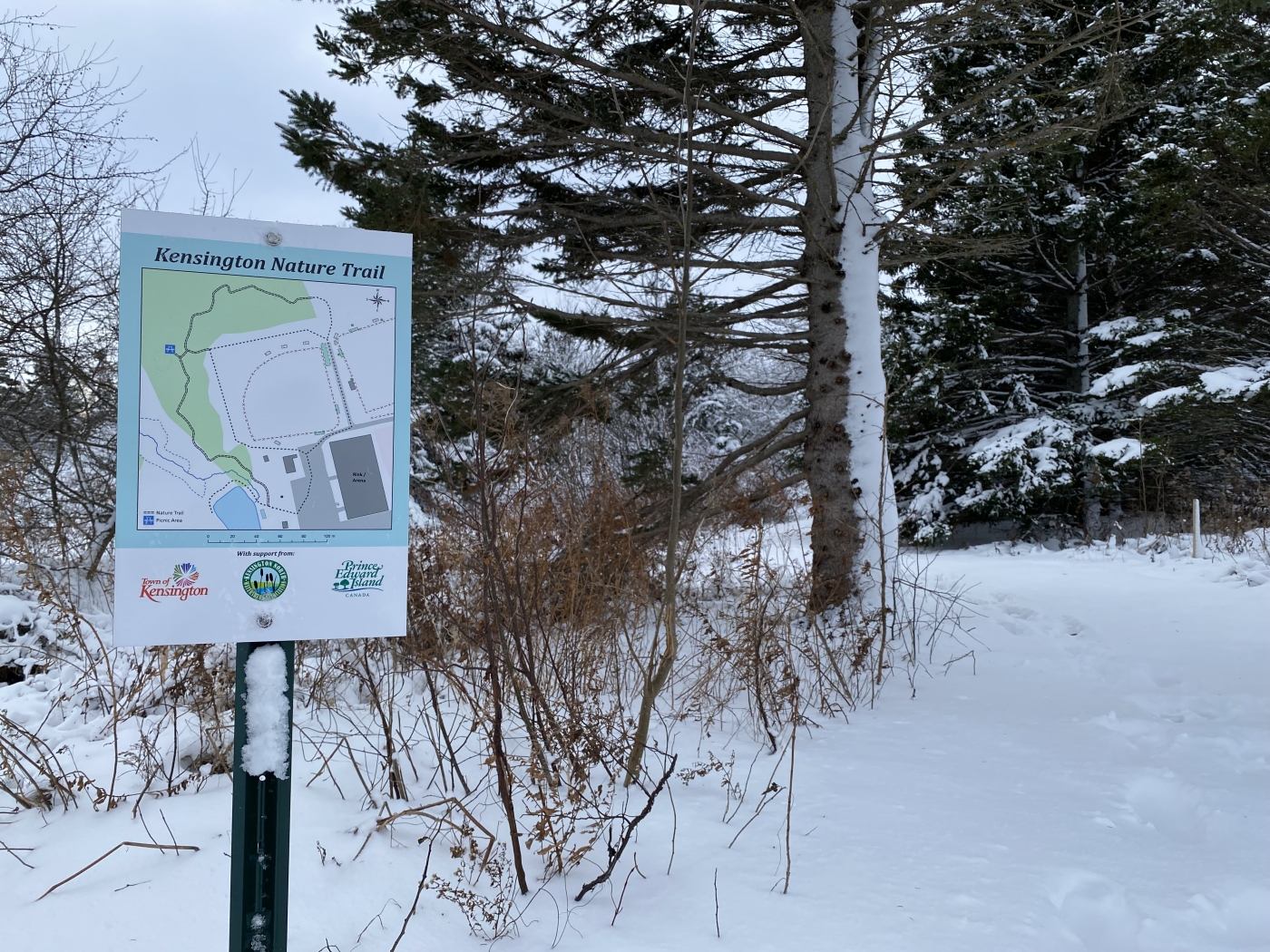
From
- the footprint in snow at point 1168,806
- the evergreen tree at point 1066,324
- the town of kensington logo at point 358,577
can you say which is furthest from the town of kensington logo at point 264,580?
the evergreen tree at point 1066,324

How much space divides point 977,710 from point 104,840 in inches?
155

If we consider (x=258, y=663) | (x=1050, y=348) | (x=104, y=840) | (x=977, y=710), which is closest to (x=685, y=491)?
(x=977, y=710)

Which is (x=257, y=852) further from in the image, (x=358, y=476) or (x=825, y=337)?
(x=825, y=337)

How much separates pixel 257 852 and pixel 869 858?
189cm

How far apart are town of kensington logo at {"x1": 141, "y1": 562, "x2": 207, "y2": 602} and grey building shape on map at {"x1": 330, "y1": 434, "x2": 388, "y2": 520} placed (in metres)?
0.33

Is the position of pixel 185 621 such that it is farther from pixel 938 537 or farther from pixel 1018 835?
pixel 938 537

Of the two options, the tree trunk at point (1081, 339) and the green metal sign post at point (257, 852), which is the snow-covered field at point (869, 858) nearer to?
the green metal sign post at point (257, 852)

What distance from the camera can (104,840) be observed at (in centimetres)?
275

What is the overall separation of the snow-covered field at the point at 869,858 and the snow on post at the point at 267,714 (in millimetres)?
815

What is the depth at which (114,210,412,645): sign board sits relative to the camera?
1753mm

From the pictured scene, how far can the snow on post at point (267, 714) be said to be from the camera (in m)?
1.77

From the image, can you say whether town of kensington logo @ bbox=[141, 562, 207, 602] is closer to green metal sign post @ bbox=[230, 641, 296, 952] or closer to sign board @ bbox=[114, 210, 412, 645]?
sign board @ bbox=[114, 210, 412, 645]

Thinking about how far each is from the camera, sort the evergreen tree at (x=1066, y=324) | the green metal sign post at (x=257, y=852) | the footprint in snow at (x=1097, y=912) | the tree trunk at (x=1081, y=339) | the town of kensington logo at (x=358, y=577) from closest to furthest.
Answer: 1. the green metal sign post at (x=257, y=852)
2. the town of kensington logo at (x=358, y=577)
3. the footprint in snow at (x=1097, y=912)
4. the evergreen tree at (x=1066, y=324)
5. the tree trunk at (x=1081, y=339)

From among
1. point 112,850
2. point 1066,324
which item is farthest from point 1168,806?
point 1066,324
